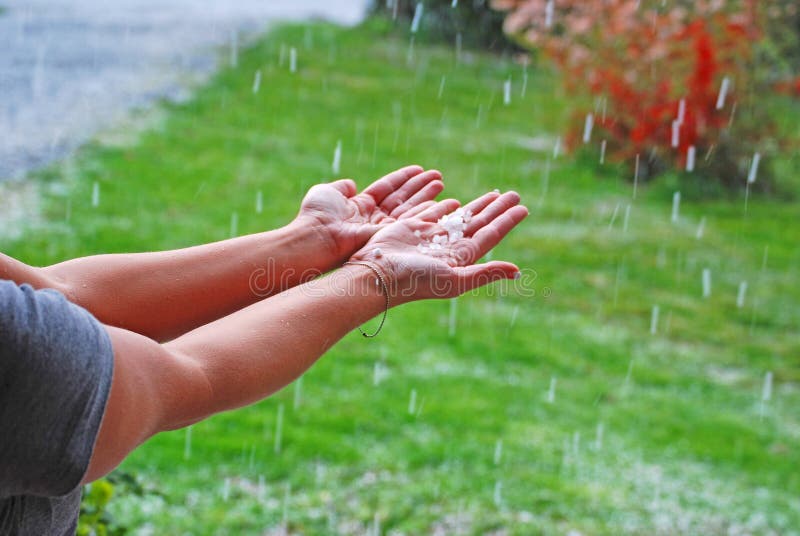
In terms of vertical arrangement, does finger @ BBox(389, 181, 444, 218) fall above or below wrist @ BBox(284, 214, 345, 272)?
above

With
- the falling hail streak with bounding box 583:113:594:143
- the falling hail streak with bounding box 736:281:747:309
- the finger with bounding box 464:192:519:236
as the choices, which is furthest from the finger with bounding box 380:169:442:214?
the falling hail streak with bounding box 583:113:594:143

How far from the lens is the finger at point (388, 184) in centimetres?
214

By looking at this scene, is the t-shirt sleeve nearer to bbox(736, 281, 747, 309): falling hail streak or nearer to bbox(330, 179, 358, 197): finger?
bbox(330, 179, 358, 197): finger

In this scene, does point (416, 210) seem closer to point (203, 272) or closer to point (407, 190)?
point (407, 190)

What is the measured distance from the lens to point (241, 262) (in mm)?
1764

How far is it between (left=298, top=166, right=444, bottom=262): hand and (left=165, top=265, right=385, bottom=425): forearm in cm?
42

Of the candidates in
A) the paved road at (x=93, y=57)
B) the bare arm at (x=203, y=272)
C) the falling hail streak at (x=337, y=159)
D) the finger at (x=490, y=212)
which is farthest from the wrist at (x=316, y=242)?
the falling hail streak at (x=337, y=159)

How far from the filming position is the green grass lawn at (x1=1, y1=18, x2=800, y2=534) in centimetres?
286

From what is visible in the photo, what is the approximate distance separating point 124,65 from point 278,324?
796cm

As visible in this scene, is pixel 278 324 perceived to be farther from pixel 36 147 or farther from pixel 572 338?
pixel 36 147

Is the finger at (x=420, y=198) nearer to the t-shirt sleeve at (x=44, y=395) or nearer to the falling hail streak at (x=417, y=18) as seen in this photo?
the t-shirt sleeve at (x=44, y=395)

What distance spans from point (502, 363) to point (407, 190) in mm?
1868

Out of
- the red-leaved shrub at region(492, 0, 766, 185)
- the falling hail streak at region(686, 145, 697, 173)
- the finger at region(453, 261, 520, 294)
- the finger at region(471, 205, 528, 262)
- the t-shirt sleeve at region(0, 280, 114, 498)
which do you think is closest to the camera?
the t-shirt sleeve at region(0, 280, 114, 498)

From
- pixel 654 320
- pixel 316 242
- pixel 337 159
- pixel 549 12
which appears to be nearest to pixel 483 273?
pixel 316 242
